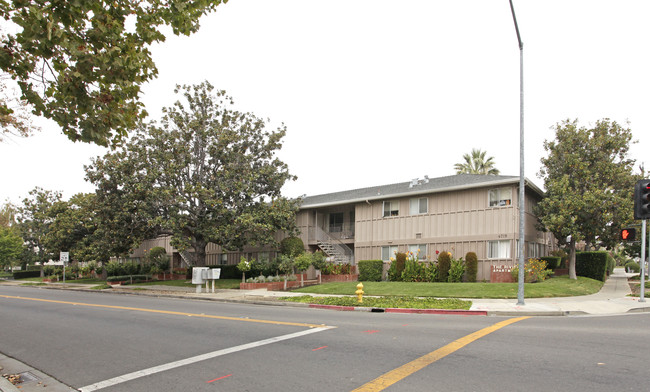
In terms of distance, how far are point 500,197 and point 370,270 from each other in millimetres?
8658

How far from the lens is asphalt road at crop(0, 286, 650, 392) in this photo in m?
5.71

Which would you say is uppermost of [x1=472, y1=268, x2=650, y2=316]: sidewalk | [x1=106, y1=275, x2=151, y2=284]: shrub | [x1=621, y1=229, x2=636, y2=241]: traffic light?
[x1=621, y1=229, x2=636, y2=241]: traffic light

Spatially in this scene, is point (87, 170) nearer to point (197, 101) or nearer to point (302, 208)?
point (197, 101)

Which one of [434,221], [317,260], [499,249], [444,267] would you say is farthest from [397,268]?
[499,249]

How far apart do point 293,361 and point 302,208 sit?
25.5 metres

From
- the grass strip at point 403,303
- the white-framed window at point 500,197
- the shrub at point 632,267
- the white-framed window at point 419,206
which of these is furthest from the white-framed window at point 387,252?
the shrub at point 632,267

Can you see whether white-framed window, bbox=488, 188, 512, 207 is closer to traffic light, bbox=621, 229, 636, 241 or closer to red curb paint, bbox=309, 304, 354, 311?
traffic light, bbox=621, 229, 636, 241

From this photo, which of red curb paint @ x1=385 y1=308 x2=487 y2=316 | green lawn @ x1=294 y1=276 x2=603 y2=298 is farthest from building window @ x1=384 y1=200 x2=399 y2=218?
red curb paint @ x1=385 y1=308 x2=487 y2=316

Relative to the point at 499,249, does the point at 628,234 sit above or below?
above

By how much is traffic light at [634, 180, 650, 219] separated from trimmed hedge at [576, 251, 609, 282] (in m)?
13.7

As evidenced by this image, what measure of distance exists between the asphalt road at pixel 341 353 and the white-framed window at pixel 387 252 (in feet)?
52.5

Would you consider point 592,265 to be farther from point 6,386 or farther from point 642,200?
point 6,386

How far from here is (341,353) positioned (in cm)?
735

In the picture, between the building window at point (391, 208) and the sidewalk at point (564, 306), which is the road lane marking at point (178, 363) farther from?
the building window at point (391, 208)
